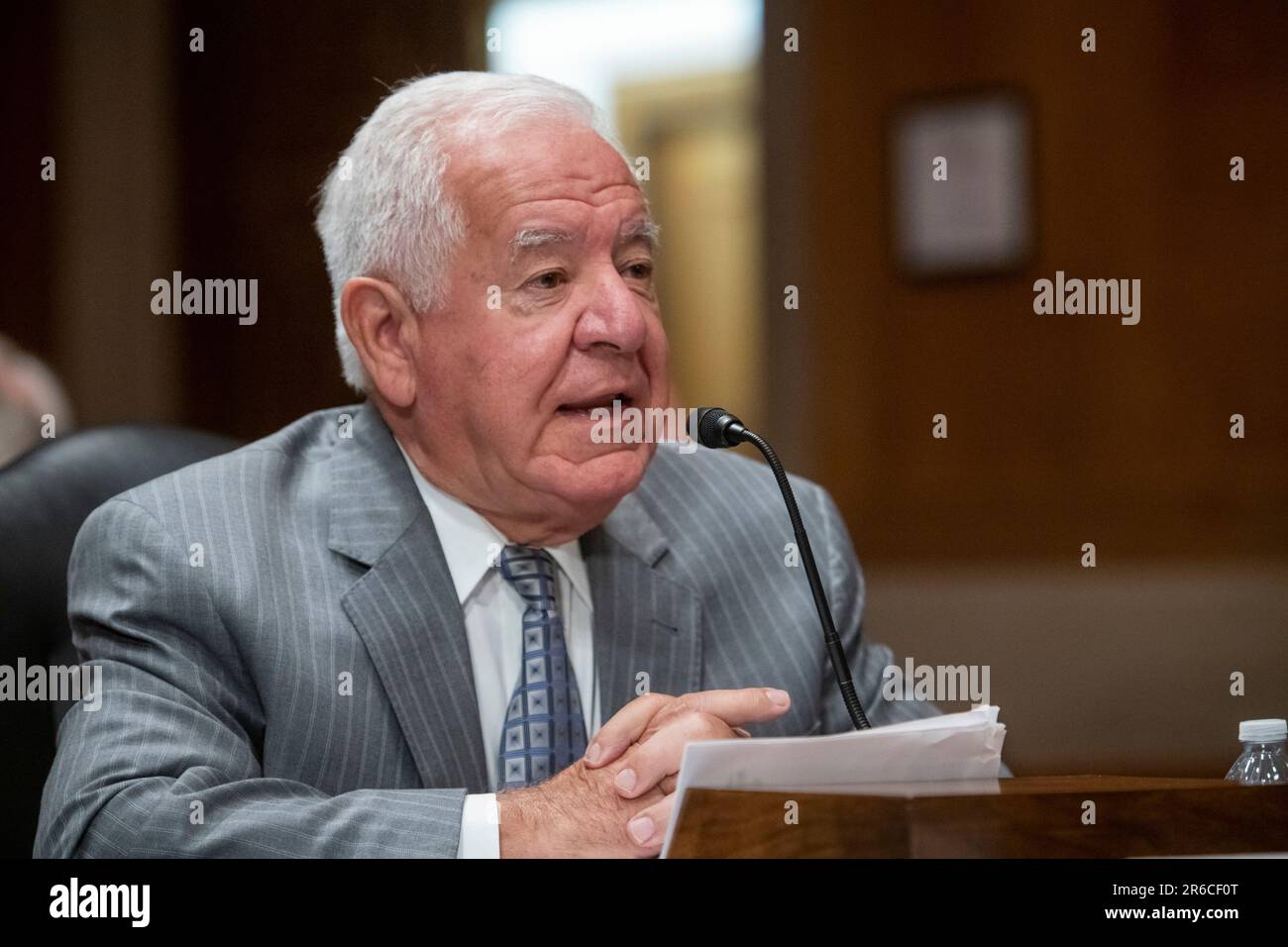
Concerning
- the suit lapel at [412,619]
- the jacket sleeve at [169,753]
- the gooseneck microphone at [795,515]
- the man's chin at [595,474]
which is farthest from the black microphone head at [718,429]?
the jacket sleeve at [169,753]

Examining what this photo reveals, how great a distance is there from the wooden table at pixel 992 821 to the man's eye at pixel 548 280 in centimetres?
76

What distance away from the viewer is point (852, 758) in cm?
110

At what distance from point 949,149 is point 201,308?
176 cm

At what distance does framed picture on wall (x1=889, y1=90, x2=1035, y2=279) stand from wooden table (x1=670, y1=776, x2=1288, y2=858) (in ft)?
6.70

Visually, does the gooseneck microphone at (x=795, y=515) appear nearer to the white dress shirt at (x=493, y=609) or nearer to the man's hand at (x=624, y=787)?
the man's hand at (x=624, y=787)

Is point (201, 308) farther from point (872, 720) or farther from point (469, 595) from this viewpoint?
point (872, 720)

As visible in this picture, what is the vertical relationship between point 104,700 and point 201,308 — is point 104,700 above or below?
below

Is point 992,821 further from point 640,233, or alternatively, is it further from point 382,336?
point 382,336

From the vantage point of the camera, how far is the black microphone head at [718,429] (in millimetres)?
1457

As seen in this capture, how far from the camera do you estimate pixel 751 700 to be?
4.33ft

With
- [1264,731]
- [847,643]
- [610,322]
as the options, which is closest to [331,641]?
[610,322]

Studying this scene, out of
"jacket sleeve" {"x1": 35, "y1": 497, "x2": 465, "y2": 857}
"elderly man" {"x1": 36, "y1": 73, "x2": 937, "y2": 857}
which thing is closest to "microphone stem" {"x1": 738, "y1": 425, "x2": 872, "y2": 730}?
"elderly man" {"x1": 36, "y1": 73, "x2": 937, "y2": 857}

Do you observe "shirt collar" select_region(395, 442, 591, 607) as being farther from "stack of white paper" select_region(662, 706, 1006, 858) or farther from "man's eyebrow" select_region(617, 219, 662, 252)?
"stack of white paper" select_region(662, 706, 1006, 858)
